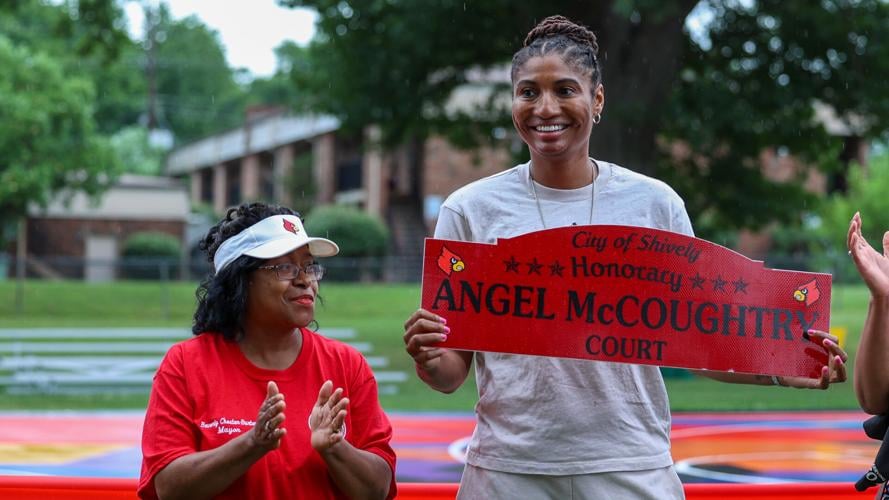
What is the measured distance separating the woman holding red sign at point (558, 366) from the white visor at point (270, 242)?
49 centimetres

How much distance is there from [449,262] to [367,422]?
601mm

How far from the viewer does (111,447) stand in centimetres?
937

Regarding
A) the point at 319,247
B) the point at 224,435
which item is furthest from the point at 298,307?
the point at 224,435

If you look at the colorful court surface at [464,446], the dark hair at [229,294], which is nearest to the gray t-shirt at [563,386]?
the dark hair at [229,294]

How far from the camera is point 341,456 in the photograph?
3246 millimetres

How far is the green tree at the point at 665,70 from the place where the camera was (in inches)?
677

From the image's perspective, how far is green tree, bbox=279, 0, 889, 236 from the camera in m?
17.2

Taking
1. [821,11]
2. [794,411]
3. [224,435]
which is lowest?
[794,411]

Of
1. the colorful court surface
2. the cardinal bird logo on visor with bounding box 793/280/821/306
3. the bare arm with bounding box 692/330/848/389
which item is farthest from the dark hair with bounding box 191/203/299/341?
the colorful court surface

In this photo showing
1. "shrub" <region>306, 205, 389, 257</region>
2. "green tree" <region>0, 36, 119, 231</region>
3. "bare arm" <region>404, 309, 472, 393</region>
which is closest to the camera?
"bare arm" <region>404, 309, 472, 393</region>

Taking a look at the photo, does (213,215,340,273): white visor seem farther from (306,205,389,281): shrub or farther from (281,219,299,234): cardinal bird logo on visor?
(306,205,389,281): shrub

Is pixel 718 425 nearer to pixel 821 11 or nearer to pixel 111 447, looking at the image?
pixel 111 447

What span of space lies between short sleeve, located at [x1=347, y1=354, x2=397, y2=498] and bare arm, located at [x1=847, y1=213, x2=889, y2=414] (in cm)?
132

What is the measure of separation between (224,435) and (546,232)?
106cm
